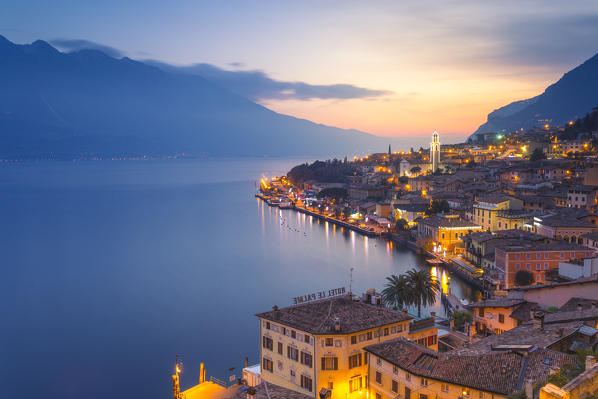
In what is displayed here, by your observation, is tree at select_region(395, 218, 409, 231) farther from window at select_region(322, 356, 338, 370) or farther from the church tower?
window at select_region(322, 356, 338, 370)

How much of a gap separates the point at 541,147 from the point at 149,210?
50.4m

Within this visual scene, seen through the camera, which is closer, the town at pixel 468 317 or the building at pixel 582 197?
the town at pixel 468 317

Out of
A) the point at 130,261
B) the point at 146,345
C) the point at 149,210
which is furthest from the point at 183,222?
the point at 146,345

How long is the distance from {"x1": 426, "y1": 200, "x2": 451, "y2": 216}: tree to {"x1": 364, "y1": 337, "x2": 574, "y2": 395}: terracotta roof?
3251cm

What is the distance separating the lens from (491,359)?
793cm

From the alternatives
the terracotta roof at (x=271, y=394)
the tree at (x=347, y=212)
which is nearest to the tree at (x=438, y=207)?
the tree at (x=347, y=212)

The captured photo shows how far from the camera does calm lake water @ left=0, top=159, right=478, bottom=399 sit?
62.0 ft

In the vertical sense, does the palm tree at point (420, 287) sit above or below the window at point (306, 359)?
below

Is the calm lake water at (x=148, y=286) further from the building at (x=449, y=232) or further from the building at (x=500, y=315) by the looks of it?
the building at (x=500, y=315)

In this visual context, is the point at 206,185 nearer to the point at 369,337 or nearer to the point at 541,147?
the point at 541,147

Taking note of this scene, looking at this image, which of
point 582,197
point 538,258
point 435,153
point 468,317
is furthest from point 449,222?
point 435,153

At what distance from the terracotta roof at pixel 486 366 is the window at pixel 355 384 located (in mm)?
1420

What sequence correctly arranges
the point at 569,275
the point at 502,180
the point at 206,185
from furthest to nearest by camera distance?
the point at 206,185
the point at 502,180
the point at 569,275

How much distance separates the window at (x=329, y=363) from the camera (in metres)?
10.0
